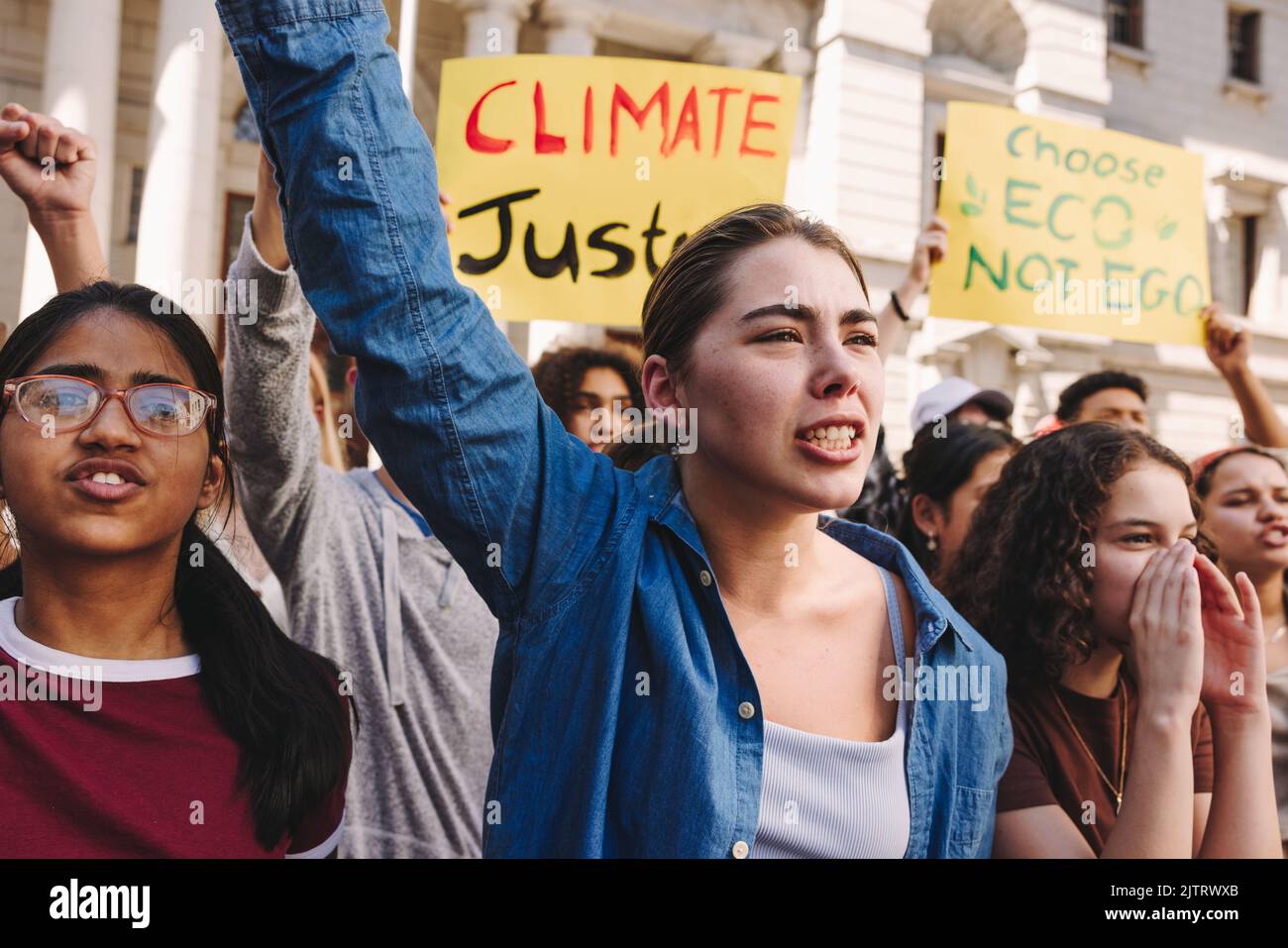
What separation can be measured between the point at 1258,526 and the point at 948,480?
857 millimetres

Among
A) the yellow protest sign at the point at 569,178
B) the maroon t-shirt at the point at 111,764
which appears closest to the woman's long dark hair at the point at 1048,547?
the maroon t-shirt at the point at 111,764

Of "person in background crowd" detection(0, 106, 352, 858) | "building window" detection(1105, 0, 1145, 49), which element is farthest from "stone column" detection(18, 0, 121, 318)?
"building window" detection(1105, 0, 1145, 49)

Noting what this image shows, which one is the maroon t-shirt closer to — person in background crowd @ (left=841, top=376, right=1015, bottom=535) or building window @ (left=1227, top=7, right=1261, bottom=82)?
person in background crowd @ (left=841, top=376, right=1015, bottom=535)

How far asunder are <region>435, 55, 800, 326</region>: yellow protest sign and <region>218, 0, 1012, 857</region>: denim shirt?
204 centimetres

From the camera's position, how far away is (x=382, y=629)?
238cm

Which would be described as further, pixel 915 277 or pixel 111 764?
pixel 915 277

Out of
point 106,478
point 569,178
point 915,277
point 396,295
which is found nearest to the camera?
point 396,295

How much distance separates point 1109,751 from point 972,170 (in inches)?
120

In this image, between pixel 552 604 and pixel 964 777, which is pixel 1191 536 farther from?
pixel 552 604

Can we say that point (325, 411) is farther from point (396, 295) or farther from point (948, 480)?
point (396, 295)

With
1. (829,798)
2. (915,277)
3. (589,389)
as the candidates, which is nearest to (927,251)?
(915,277)

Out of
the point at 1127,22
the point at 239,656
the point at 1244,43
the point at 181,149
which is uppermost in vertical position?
the point at 1244,43

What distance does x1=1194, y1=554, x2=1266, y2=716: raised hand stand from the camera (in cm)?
178

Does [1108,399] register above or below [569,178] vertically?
below
